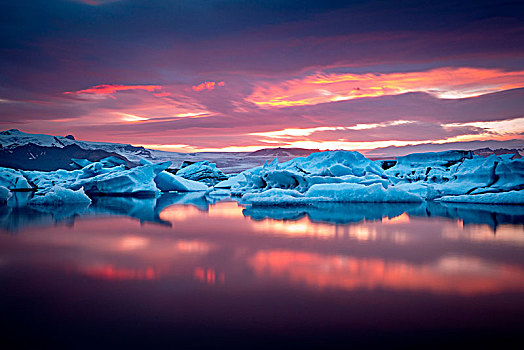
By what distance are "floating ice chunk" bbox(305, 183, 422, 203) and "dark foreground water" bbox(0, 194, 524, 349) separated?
188 inches

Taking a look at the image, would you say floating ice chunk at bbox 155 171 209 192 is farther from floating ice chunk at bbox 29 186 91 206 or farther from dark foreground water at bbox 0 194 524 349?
dark foreground water at bbox 0 194 524 349

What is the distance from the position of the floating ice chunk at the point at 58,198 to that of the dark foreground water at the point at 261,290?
4.53m

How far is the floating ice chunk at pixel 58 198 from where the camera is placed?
866cm

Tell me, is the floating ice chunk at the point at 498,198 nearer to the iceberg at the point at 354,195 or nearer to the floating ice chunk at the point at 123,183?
the iceberg at the point at 354,195

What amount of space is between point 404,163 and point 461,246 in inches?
567

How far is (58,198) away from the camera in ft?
28.7

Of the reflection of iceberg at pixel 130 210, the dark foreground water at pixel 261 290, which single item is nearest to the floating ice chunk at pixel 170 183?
the reflection of iceberg at pixel 130 210

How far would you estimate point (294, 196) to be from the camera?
31.2 feet

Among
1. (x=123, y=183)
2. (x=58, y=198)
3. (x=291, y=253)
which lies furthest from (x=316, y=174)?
(x=291, y=253)

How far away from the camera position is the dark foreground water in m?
1.66

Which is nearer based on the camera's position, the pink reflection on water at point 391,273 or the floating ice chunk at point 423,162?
the pink reflection on water at point 391,273

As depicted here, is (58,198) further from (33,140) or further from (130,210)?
(33,140)

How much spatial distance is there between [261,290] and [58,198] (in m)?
7.90

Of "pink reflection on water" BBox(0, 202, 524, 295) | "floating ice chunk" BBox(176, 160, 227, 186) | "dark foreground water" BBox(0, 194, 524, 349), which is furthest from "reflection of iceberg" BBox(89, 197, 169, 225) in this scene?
"floating ice chunk" BBox(176, 160, 227, 186)
